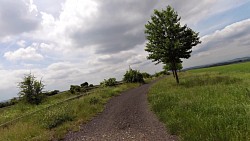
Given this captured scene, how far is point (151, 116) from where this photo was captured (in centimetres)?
1009

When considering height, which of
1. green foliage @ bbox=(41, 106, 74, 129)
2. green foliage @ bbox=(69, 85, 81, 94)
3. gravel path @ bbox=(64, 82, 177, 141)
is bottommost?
gravel path @ bbox=(64, 82, 177, 141)

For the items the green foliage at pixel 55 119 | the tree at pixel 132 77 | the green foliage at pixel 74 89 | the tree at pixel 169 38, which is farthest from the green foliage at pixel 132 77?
the green foliage at pixel 55 119

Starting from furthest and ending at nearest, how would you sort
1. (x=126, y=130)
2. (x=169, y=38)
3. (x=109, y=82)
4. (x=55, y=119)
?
1. (x=109, y=82)
2. (x=169, y=38)
3. (x=55, y=119)
4. (x=126, y=130)

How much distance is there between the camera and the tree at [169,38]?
2341cm

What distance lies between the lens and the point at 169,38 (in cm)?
2389

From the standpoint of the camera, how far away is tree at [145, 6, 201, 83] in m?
23.4

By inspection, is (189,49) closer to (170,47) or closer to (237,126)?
(170,47)

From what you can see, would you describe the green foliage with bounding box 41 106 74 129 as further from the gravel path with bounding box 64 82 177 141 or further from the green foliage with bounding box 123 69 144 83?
the green foliage with bounding box 123 69 144 83

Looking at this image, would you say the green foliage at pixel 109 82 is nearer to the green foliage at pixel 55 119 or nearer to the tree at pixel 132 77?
the tree at pixel 132 77

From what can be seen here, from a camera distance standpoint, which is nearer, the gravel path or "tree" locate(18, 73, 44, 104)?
the gravel path

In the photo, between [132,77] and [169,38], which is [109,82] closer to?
[132,77]

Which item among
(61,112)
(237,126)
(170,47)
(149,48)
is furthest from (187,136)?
(149,48)

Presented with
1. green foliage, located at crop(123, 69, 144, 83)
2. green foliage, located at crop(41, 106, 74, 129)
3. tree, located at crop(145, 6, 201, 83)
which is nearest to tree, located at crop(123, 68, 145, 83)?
green foliage, located at crop(123, 69, 144, 83)

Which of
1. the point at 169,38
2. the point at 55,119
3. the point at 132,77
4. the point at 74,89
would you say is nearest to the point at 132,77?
the point at 132,77
